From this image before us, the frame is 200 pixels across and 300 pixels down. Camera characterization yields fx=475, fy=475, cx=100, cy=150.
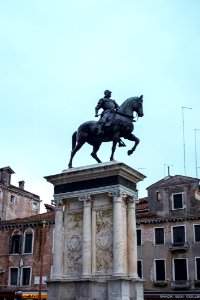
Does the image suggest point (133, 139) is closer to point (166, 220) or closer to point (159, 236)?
point (166, 220)

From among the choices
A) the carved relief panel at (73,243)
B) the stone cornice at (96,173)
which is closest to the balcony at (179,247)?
the stone cornice at (96,173)

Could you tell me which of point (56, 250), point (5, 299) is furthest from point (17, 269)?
point (56, 250)

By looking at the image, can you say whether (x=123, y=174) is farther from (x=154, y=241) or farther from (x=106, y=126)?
(x=154, y=241)

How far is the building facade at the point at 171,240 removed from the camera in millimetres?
39125

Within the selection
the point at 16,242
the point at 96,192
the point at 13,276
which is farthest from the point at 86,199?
the point at 16,242

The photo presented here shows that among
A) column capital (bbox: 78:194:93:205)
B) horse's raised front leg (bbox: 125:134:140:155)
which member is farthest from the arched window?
horse's raised front leg (bbox: 125:134:140:155)

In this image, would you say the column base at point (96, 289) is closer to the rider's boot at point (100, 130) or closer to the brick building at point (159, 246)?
the rider's boot at point (100, 130)

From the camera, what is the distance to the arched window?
46938 mm

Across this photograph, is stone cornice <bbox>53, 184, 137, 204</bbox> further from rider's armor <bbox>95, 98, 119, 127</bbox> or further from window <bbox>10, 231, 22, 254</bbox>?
window <bbox>10, 231, 22, 254</bbox>

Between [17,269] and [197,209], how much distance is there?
18.4m

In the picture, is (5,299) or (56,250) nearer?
(56,250)

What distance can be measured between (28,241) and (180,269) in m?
15.5

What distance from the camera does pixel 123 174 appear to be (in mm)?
16281

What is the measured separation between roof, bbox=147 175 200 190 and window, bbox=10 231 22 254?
14.2 m
